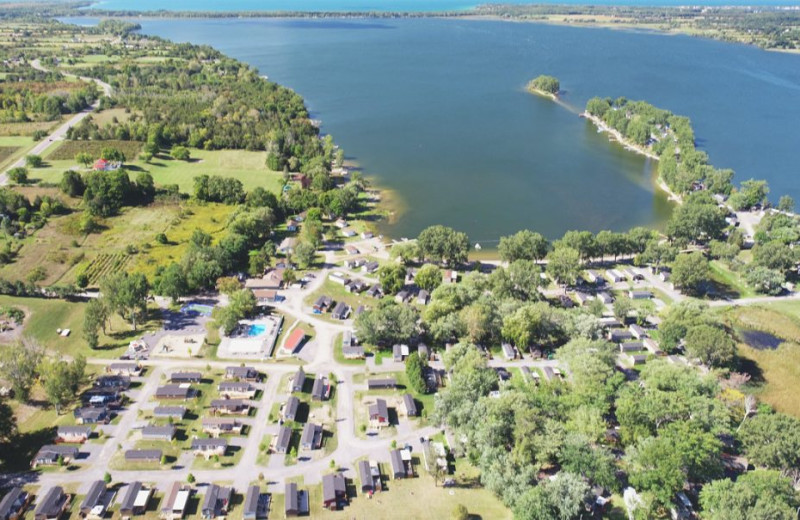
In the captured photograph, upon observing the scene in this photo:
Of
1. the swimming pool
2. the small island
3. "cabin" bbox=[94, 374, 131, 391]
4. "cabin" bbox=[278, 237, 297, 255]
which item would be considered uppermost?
the small island

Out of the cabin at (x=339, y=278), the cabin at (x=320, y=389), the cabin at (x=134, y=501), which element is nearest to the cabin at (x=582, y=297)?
the cabin at (x=339, y=278)

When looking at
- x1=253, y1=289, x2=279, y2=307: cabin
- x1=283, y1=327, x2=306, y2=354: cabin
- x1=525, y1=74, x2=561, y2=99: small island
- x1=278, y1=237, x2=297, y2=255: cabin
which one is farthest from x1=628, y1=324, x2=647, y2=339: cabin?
x1=525, y1=74, x2=561, y2=99: small island

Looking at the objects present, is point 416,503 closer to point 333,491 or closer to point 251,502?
point 333,491

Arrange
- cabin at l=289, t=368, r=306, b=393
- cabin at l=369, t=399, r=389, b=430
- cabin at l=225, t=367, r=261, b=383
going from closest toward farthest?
cabin at l=369, t=399, r=389, b=430
cabin at l=289, t=368, r=306, b=393
cabin at l=225, t=367, r=261, b=383

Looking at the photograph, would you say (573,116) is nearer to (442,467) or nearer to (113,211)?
(113,211)

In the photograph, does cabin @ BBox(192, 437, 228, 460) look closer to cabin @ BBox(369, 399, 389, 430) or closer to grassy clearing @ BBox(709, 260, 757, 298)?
cabin @ BBox(369, 399, 389, 430)

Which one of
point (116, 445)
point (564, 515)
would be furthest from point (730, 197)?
point (116, 445)
